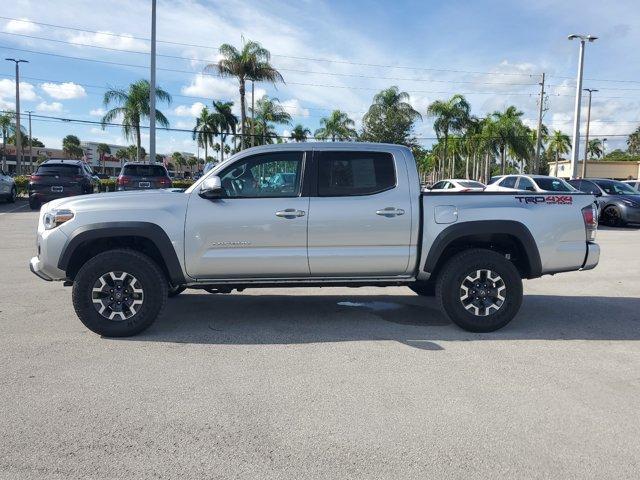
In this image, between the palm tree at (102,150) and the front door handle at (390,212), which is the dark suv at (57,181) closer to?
the front door handle at (390,212)

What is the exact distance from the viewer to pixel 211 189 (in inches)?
205

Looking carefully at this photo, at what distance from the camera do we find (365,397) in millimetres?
3971

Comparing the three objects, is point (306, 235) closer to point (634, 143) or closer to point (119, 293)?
point (119, 293)

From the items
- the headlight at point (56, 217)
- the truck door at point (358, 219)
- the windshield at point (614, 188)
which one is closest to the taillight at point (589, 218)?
the truck door at point (358, 219)

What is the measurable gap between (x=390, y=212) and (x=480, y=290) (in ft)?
4.11

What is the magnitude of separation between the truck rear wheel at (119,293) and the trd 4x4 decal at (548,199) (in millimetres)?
3756

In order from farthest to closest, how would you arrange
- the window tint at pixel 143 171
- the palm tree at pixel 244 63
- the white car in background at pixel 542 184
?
the palm tree at pixel 244 63 → the window tint at pixel 143 171 → the white car in background at pixel 542 184

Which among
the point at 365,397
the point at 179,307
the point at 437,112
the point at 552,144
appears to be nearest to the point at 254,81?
the point at 437,112

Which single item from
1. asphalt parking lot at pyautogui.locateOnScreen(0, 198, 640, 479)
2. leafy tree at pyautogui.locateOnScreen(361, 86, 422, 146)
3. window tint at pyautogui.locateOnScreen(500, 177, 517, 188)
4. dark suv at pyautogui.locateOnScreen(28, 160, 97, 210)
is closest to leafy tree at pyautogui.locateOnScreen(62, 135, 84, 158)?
leafy tree at pyautogui.locateOnScreen(361, 86, 422, 146)

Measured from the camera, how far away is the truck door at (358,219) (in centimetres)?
540

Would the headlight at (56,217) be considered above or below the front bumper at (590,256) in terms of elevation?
above

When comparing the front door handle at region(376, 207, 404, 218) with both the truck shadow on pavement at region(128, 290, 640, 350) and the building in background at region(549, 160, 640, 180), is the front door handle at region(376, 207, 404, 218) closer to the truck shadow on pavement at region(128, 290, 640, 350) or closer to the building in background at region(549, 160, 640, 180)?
the truck shadow on pavement at region(128, 290, 640, 350)

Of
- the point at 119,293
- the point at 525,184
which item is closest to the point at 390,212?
the point at 119,293

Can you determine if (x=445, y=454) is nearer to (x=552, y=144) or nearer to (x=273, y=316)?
(x=273, y=316)
